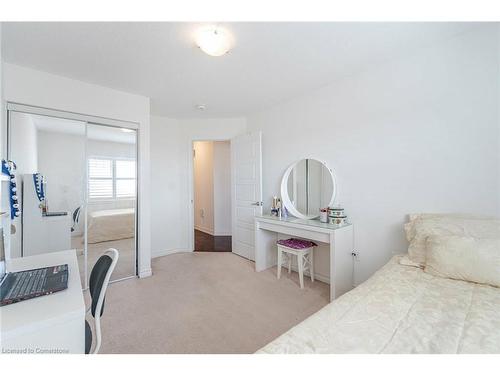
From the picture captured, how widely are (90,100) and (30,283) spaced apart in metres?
2.15

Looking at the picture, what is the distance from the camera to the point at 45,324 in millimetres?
846

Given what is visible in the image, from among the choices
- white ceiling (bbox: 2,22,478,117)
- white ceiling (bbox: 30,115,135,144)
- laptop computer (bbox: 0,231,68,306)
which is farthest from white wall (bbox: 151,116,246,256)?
laptop computer (bbox: 0,231,68,306)

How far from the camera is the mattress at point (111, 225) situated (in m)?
2.64

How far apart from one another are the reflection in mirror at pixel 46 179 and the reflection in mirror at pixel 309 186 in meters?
2.59

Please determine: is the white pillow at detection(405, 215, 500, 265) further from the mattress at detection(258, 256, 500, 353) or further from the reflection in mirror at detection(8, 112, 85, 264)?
the reflection in mirror at detection(8, 112, 85, 264)

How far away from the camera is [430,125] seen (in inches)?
74.8

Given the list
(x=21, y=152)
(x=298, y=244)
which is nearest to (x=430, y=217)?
(x=298, y=244)

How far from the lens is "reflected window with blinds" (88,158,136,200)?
2.63 m

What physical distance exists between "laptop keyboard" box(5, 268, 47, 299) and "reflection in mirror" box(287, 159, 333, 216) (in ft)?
8.35

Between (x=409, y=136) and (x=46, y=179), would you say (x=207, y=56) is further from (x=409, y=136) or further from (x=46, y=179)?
(x=46, y=179)

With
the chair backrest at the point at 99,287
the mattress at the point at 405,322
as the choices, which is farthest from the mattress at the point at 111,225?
the mattress at the point at 405,322
